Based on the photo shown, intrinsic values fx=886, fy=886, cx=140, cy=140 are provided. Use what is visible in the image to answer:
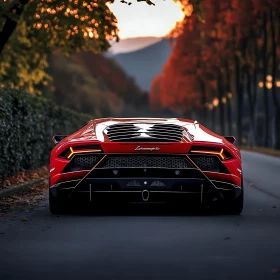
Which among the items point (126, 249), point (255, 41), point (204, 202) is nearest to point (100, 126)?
point (204, 202)

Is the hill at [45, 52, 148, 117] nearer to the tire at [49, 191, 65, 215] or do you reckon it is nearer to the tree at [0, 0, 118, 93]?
the tree at [0, 0, 118, 93]

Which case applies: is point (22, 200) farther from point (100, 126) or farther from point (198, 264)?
point (198, 264)

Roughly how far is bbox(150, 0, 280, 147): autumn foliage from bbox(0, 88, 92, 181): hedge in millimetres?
23620

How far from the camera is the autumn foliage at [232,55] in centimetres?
4900

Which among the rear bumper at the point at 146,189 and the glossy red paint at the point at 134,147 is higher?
the glossy red paint at the point at 134,147

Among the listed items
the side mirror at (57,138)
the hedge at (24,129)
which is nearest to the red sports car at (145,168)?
the side mirror at (57,138)

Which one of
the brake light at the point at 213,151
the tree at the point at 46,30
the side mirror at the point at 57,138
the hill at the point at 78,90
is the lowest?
the hill at the point at 78,90

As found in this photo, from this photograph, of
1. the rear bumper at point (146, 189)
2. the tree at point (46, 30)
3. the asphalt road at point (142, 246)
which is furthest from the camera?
the tree at point (46, 30)

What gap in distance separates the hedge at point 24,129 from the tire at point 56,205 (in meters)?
4.83

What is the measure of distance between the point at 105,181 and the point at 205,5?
45.6m

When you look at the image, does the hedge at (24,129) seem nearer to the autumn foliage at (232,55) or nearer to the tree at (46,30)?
the tree at (46,30)

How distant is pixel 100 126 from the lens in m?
12.4

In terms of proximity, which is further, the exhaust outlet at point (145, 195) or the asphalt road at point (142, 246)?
the exhaust outlet at point (145, 195)

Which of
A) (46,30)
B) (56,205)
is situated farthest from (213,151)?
(46,30)
